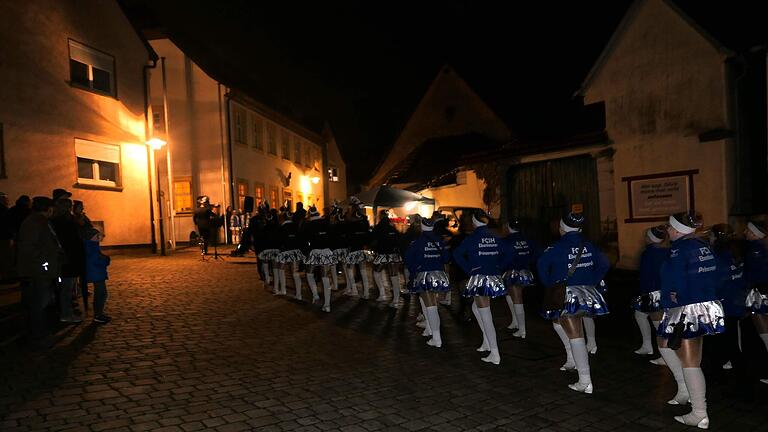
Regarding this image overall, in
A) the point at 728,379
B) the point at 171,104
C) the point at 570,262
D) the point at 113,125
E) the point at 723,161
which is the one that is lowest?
the point at 728,379

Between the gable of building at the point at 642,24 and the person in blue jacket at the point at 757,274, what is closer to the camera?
the person in blue jacket at the point at 757,274

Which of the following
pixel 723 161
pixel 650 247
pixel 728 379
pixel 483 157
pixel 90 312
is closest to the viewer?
pixel 728 379

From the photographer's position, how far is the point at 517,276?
8.09 metres

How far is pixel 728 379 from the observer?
5867 mm

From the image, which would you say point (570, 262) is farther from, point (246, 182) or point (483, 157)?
point (246, 182)

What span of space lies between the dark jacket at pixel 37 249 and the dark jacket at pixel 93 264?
136 centimetres

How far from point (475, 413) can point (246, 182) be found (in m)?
22.7

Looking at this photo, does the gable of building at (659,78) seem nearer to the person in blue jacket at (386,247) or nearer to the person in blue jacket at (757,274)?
→ the person in blue jacket at (386,247)

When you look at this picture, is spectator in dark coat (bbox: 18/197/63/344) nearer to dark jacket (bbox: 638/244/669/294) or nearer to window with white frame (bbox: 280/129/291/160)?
dark jacket (bbox: 638/244/669/294)

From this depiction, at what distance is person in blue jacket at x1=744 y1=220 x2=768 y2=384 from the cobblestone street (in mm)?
790

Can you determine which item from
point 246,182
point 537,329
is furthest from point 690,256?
point 246,182

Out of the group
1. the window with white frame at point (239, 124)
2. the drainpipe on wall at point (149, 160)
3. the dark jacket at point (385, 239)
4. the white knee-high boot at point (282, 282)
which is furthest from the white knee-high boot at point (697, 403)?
the window with white frame at point (239, 124)

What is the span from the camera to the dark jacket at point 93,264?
29.6ft

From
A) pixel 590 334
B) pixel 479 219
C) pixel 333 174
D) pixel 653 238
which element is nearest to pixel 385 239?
pixel 479 219
